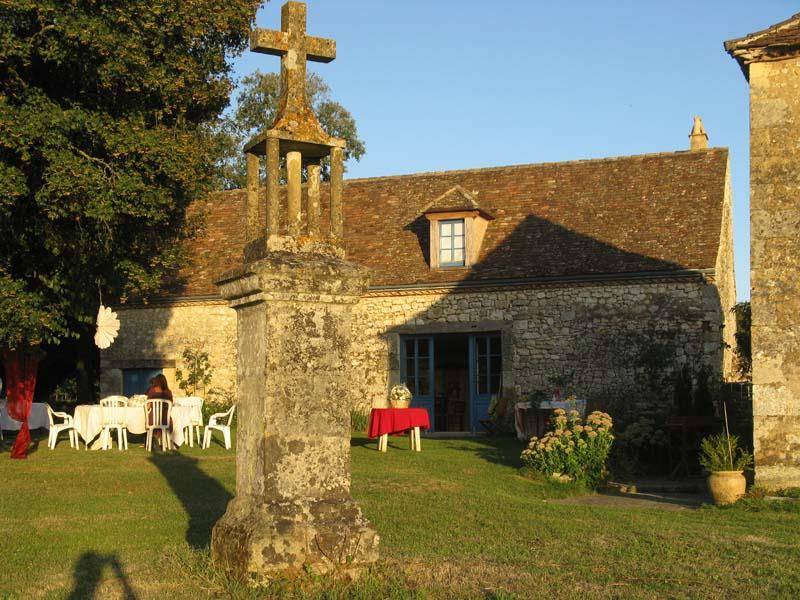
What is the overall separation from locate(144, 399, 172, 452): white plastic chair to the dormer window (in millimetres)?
7260

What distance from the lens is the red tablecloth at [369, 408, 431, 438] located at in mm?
16016

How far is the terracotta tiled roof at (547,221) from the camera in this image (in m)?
20.2

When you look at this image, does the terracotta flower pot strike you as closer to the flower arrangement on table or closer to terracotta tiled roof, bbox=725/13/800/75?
terracotta tiled roof, bbox=725/13/800/75

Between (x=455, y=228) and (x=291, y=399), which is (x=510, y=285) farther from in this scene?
(x=291, y=399)

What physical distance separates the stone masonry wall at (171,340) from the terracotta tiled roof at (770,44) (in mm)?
13501

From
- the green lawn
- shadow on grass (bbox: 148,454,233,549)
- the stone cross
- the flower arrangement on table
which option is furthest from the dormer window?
the stone cross

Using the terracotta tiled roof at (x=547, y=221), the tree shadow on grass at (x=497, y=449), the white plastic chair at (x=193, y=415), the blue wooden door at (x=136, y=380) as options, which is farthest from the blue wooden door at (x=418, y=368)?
the blue wooden door at (x=136, y=380)

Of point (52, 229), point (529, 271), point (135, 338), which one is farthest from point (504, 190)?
point (52, 229)

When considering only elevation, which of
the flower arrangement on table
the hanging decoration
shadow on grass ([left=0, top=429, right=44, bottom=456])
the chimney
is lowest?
shadow on grass ([left=0, top=429, right=44, bottom=456])

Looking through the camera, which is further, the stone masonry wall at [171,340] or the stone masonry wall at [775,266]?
the stone masonry wall at [171,340]

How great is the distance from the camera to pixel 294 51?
7.02 m

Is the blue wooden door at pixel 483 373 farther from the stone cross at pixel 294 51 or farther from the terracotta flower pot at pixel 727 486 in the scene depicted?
the stone cross at pixel 294 51

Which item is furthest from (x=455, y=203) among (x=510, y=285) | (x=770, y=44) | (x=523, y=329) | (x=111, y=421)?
(x=770, y=44)

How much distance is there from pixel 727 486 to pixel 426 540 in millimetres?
4187
